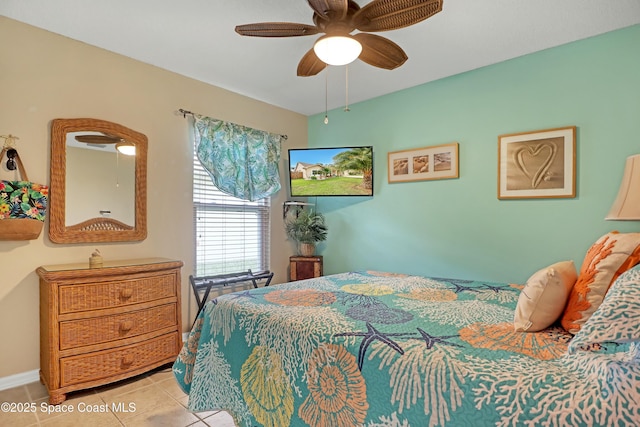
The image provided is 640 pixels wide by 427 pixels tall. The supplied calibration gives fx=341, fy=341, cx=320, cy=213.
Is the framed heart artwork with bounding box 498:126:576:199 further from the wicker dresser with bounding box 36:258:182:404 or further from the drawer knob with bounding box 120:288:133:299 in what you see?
the drawer knob with bounding box 120:288:133:299

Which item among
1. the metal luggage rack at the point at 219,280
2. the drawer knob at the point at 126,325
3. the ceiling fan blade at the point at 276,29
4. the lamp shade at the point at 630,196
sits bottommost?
the drawer knob at the point at 126,325

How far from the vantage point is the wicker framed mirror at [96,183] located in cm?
257

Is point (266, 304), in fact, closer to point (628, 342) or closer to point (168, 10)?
point (628, 342)

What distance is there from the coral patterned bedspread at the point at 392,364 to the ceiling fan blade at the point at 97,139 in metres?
1.79

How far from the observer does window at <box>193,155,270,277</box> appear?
11.5ft

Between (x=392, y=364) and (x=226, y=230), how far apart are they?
9.28ft

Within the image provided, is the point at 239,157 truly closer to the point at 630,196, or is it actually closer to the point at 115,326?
the point at 115,326

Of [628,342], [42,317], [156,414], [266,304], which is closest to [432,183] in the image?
[266,304]

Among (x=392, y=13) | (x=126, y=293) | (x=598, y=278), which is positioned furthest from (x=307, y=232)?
(x=598, y=278)

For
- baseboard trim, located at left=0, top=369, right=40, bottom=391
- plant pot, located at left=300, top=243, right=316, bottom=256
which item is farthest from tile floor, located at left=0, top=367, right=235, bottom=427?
plant pot, located at left=300, top=243, right=316, bottom=256

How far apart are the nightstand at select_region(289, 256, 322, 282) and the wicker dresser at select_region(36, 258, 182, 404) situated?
1.52 metres

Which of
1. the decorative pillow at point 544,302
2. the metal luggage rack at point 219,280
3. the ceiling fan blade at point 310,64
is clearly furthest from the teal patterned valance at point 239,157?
the decorative pillow at point 544,302

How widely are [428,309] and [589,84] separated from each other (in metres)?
2.26

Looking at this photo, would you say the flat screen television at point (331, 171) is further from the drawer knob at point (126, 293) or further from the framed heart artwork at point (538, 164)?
the drawer knob at point (126, 293)
